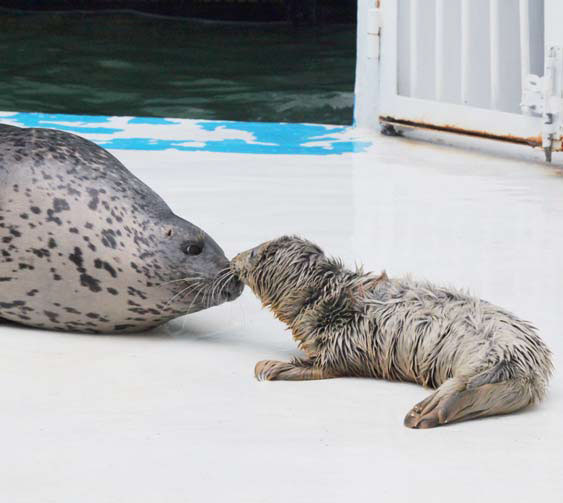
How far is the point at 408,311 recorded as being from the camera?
3.16 m

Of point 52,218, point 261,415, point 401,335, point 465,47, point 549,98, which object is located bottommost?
point 261,415

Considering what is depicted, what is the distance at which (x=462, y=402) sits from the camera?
9.28 feet

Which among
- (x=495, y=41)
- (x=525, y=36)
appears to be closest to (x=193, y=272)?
(x=525, y=36)

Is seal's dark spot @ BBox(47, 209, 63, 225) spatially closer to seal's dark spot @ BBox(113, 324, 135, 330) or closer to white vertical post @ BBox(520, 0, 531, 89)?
seal's dark spot @ BBox(113, 324, 135, 330)

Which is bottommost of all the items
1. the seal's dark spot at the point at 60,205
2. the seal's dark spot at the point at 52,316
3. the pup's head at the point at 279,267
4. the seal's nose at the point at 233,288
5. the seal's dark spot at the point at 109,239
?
the seal's dark spot at the point at 52,316

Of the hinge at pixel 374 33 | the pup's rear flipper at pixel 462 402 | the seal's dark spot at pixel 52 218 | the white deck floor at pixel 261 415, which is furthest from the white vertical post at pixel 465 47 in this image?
the pup's rear flipper at pixel 462 402

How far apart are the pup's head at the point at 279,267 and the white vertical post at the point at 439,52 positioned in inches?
143

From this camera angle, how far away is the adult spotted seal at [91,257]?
3473mm

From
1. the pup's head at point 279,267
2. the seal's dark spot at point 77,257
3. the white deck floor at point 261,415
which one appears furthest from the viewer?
the seal's dark spot at point 77,257

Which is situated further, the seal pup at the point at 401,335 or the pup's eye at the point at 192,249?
the pup's eye at the point at 192,249

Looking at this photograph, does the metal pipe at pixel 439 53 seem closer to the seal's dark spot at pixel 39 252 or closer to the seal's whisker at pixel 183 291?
the seal's whisker at pixel 183 291

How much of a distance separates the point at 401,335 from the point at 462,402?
34 centimetres

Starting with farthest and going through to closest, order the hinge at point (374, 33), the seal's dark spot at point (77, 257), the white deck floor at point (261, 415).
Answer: the hinge at point (374, 33) → the seal's dark spot at point (77, 257) → the white deck floor at point (261, 415)

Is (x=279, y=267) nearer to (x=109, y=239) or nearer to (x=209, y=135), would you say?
(x=109, y=239)
